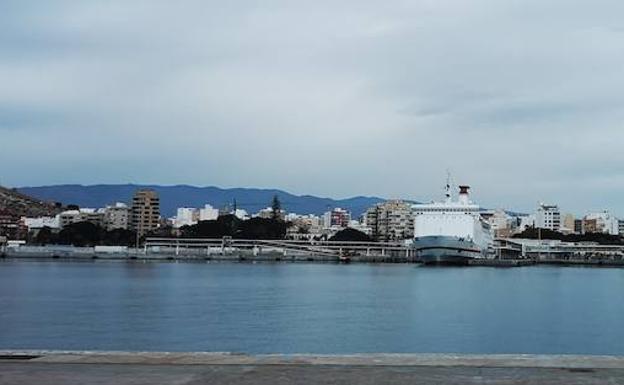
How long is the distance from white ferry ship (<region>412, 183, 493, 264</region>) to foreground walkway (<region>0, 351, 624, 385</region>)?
105 meters

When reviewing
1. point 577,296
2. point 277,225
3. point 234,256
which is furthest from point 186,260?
point 577,296

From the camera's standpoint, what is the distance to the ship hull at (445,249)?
112938mm

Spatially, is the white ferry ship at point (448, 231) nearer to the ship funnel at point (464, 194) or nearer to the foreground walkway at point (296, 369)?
the ship funnel at point (464, 194)

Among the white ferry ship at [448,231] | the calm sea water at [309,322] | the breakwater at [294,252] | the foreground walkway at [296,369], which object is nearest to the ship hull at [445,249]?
the white ferry ship at [448,231]

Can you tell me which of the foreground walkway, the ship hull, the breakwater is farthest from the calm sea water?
the breakwater

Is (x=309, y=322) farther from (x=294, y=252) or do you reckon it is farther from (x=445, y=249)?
(x=294, y=252)

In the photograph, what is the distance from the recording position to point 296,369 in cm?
867

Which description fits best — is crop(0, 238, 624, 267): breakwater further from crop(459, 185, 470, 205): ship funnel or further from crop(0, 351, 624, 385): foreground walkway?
crop(0, 351, 624, 385): foreground walkway

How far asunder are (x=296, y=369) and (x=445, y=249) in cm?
10608

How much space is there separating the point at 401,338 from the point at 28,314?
16735mm

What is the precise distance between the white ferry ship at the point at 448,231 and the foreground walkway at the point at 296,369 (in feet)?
344

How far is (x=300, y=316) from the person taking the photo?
33438 mm

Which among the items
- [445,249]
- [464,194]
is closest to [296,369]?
[445,249]

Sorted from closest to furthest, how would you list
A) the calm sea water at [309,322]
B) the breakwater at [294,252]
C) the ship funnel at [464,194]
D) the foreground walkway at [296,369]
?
1. the foreground walkway at [296,369]
2. the calm sea water at [309,322]
3. the ship funnel at [464,194]
4. the breakwater at [294,252]
